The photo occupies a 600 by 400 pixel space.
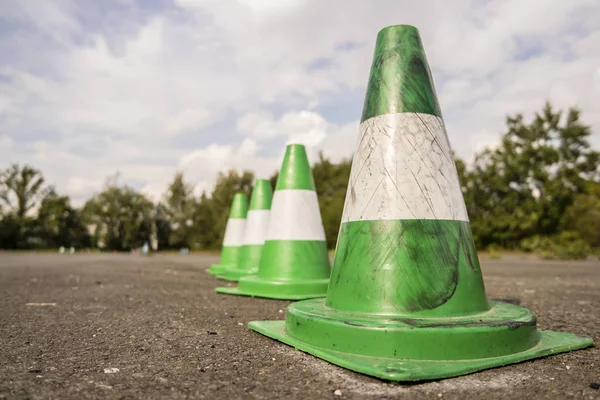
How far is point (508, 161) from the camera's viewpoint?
29.8m

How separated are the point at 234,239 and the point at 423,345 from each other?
7.81 m

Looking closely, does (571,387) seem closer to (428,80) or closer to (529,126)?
(428,80)

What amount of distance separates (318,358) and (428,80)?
2.01 meters

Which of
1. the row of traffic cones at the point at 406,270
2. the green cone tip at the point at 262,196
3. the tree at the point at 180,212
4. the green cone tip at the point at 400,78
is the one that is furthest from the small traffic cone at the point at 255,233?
the tree at the point at 180,212

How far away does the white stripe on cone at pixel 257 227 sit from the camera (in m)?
7.73

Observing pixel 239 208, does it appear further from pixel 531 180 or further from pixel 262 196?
pixel 531 180

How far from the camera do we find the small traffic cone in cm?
767

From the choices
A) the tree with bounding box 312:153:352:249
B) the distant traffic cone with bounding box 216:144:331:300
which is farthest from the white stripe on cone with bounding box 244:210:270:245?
the tree with bounding box 312:153:352:249

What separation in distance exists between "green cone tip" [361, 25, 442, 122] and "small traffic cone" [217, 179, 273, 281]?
4564 mm

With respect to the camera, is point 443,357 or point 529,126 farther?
point 529,126

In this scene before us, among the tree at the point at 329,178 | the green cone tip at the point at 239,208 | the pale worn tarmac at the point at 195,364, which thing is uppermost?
the tree at the point at 329,178

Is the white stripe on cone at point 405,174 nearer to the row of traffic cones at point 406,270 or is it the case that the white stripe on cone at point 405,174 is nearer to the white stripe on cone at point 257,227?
the row of traffic cones at point 406,270

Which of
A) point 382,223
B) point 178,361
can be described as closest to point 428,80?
point 382,223

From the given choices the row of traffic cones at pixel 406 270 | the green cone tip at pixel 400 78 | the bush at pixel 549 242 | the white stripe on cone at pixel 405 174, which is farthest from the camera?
the bush at pixel 549 242
